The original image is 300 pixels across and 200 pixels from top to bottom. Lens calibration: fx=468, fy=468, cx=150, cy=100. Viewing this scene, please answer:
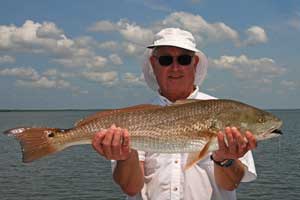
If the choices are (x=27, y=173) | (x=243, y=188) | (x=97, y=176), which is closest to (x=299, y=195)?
(x=243, y=188)

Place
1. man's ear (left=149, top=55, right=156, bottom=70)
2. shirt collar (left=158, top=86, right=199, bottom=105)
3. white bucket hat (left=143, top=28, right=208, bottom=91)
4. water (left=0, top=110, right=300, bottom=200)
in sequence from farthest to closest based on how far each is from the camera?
water (left=0, top=110, right=300, bottom=200) → man's ear (left=149, top=55, right=156, bottom=70) → shirt collar (left=158, top=86, right=199, bottom=105) → white bucket hat (left=143, top=28, right=208, bottom=91)

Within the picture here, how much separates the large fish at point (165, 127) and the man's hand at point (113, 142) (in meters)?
0.08

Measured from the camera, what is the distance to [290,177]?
2558cm

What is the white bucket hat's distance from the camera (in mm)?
5219

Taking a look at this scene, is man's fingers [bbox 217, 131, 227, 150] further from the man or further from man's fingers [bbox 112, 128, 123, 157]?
man's fingers [bbox 112, 128, 123, 157]

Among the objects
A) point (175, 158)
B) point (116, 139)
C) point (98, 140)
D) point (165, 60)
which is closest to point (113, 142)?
point (116, 139)

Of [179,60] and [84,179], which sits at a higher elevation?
[179,60]

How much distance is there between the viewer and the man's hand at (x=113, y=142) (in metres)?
4.81

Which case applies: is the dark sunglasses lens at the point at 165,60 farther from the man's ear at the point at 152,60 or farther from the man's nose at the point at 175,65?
the man's ear at the point at 152,60

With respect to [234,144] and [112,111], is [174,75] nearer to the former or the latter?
[112,111]

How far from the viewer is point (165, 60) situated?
5.28m

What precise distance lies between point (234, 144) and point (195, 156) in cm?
42

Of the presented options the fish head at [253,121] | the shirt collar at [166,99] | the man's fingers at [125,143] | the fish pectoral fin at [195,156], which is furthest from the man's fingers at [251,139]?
the man's fingers at [125,143]

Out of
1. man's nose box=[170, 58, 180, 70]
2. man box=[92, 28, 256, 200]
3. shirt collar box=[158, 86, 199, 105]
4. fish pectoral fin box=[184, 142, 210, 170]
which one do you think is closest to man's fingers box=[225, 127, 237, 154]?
man box=[92, 28, 256, 200]
